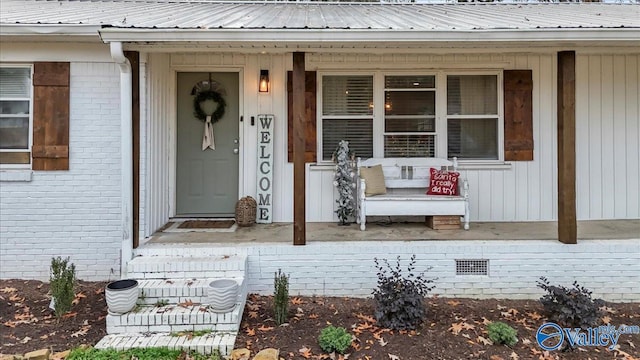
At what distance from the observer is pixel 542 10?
595cm

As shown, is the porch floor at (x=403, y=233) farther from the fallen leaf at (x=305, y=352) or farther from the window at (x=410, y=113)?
the fallen leaf at (x=305, y=352)

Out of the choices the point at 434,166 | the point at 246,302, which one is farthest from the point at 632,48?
the point at 246,302

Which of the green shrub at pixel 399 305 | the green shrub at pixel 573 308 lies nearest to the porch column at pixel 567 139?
the green shrub at pixel 573 308

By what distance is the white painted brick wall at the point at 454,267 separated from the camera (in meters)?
4.02

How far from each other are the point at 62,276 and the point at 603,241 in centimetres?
520

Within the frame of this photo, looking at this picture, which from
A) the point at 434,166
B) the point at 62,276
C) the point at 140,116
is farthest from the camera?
the point at 434,166

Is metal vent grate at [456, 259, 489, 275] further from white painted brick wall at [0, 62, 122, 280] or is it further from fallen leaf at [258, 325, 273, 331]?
white painted brick wall at [0, 62, 122, 280]

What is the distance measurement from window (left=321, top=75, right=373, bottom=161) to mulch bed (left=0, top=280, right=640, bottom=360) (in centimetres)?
220

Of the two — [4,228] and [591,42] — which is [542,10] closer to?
[591,42]

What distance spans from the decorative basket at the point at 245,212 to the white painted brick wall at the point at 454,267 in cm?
100

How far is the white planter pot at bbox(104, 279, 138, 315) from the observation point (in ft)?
10.5

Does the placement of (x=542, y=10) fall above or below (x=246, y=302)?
above

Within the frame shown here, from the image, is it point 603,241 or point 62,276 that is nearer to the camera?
point 62,276

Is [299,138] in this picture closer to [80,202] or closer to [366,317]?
[366,317]
